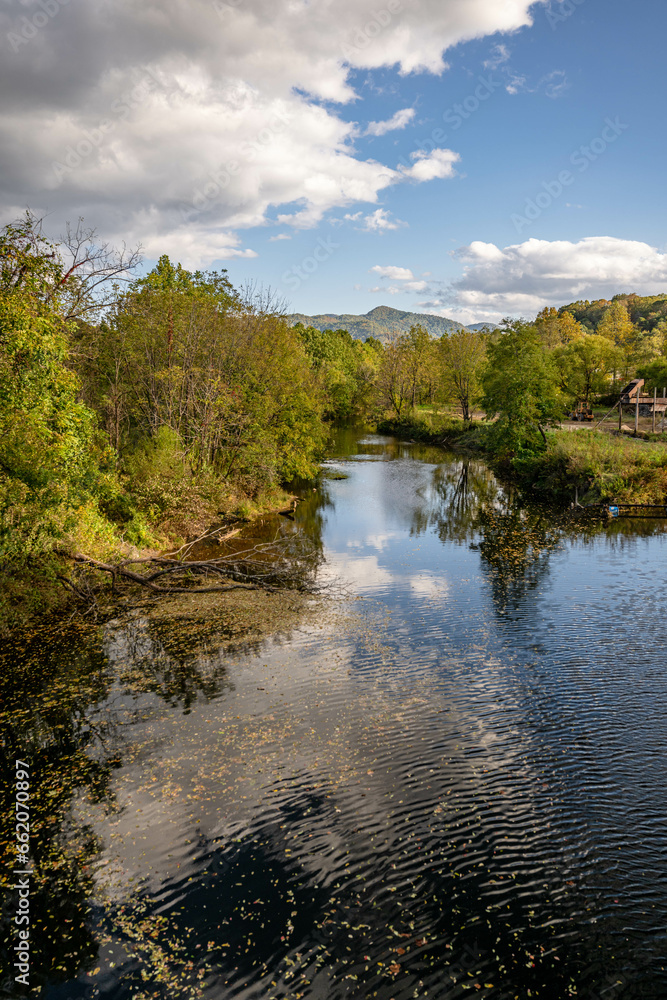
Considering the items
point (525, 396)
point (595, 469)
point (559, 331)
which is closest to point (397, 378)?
point (559, 331)

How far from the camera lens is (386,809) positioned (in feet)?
29.1

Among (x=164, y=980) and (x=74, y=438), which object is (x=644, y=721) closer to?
(x=164, y=980)

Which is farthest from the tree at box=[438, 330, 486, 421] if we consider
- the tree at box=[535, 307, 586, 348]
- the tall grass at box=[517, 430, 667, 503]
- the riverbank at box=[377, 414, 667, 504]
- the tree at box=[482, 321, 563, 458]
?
the tall grass at box=[517, 430, 667, 503]

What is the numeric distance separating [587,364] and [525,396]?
2215cm

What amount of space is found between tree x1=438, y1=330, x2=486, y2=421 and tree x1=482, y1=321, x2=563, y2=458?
62.5 feet

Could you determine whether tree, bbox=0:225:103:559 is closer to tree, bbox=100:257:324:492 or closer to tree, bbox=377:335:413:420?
tree, bbox=100:257:324:492

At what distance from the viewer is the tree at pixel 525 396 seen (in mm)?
37406

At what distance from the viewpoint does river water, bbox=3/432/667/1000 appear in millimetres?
6590

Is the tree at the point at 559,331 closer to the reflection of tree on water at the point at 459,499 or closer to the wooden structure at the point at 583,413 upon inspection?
the wooden structure at the point at 583,413

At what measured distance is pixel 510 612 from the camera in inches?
648

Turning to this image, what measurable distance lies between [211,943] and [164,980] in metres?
0.64

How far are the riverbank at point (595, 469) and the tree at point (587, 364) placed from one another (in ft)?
60.4

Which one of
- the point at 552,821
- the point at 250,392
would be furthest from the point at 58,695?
the point at 250,392

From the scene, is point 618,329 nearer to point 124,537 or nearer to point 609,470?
point 609,470
